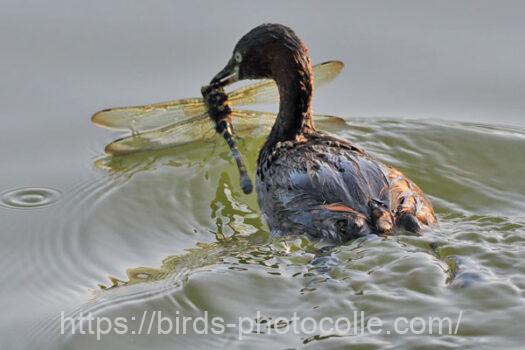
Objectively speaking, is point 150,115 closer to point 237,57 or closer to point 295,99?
point 237,57

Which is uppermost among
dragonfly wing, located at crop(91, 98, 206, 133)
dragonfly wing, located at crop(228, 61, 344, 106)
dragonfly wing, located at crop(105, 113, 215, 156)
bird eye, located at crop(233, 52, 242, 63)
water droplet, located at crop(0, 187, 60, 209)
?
bird eye, located at crop(233, 52, 242, 63)

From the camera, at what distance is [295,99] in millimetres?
8961

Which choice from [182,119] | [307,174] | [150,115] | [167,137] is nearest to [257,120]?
[182,119]

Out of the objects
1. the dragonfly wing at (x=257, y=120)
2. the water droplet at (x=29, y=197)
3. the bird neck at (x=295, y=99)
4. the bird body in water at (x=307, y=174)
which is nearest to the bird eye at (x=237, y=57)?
the bird body in water at (x=307, y=174)

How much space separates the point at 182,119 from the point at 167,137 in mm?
232

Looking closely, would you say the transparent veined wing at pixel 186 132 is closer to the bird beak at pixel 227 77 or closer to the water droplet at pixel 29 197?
the bird beak at pixel 227 77

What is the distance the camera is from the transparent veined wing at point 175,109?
933cm

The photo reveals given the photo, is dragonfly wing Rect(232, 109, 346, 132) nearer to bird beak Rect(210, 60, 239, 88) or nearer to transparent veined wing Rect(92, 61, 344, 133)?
transparent veined wing Rect(92, 61, 344, 133)

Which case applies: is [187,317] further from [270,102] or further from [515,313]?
[270,102]

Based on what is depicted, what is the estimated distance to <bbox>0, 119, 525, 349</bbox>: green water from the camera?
6816 mm

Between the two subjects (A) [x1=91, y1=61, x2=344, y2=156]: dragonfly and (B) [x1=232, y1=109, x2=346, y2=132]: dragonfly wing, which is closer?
(A) [x1=91, y1=61, x2=344, y2=156]: dragonfly

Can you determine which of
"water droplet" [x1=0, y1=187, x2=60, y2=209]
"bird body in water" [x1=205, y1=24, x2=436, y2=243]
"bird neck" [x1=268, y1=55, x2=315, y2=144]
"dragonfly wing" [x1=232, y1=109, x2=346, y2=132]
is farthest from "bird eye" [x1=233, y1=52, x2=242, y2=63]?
"water droplet" [x1=0, y1=187, x2=60, y2=209]

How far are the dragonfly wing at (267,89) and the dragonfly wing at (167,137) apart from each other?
350 millimetres

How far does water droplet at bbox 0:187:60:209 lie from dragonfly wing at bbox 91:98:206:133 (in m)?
0.78
